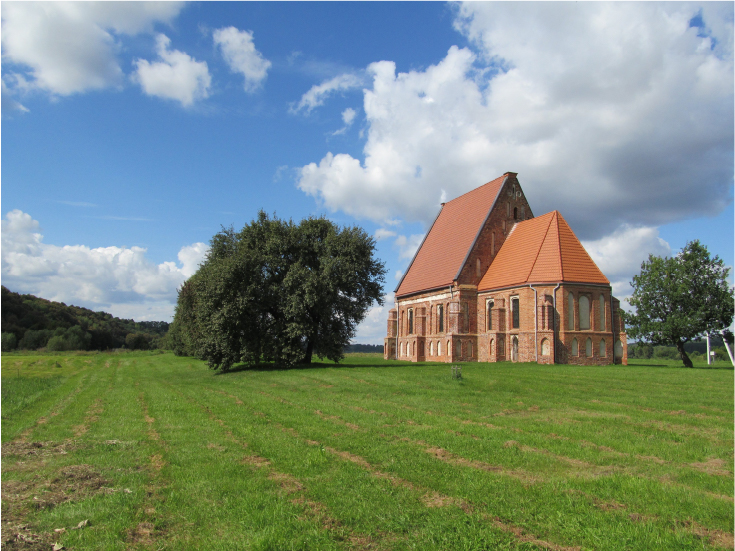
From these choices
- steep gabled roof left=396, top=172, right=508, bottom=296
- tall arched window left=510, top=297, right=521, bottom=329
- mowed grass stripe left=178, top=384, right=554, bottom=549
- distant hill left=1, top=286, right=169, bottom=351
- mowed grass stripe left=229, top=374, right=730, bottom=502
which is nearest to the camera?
mowed grass stripe left=178, top=384, right=554, bottom=549

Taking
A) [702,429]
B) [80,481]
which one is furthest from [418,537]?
[702,429]

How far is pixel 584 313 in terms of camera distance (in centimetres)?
3634

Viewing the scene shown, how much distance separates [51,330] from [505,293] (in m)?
87.8

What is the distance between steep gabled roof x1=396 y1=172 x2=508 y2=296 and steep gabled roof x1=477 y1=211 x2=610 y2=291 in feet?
11.3

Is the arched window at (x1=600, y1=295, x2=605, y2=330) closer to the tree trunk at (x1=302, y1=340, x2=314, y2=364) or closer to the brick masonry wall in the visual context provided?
the brick masonry wall

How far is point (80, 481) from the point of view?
305 inches

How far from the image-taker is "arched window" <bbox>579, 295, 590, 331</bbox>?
36.2 metres

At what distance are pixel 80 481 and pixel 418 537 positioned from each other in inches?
224

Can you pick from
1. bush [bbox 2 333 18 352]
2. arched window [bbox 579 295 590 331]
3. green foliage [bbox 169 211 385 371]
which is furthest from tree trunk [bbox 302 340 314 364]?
bush [bbox 2 333 18 352]

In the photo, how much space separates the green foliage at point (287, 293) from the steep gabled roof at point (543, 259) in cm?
1183

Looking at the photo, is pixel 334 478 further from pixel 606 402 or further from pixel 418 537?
pixel 606 402

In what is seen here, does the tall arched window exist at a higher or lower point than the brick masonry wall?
lower

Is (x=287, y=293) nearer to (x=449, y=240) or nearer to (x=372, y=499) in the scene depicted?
(x=449, y=240)

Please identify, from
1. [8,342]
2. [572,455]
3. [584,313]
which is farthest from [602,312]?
[8,342]
